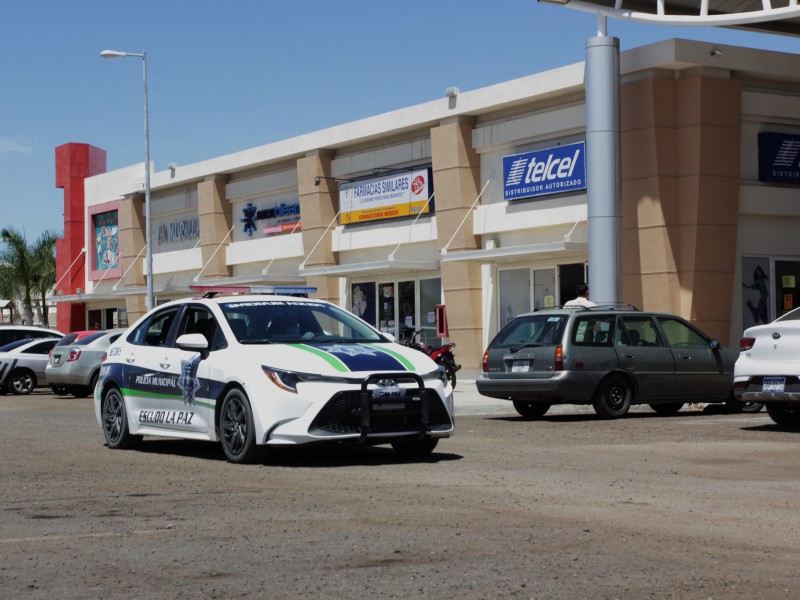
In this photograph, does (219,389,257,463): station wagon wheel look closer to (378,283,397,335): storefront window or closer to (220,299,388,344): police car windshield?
(220,299,388,344): police car windshield

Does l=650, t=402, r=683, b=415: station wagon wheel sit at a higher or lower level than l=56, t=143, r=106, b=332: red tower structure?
lower

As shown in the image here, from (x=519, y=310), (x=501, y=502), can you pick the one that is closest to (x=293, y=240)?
(x=519, y=310)

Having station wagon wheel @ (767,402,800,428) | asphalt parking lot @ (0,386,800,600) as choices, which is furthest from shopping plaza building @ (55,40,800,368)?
asphalt parking lot @ (0,386,800,600)

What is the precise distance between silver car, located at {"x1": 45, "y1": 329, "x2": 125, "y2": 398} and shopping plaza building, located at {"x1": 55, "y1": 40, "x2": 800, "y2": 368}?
339 inches

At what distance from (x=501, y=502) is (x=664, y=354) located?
10.2 m

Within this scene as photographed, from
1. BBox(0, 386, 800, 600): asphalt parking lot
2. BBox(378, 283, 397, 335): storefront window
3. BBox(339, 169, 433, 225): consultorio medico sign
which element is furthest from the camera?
BBox(378, 283, 397, 335): storefront window

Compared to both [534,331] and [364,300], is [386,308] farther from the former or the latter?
[534,331]

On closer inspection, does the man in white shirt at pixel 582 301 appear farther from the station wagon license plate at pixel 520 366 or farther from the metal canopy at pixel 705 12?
the metal canopy at pixel 705 12

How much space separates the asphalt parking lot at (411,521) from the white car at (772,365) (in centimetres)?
77

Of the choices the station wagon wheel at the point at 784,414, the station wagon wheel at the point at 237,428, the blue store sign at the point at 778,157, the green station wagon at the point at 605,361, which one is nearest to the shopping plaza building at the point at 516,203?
the blue store sign at the point at 778,157

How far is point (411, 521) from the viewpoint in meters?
8.33

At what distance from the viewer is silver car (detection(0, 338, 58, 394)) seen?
30.6m

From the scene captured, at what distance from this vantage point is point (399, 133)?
3519 centimetres

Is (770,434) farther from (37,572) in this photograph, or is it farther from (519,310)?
(519,310)
